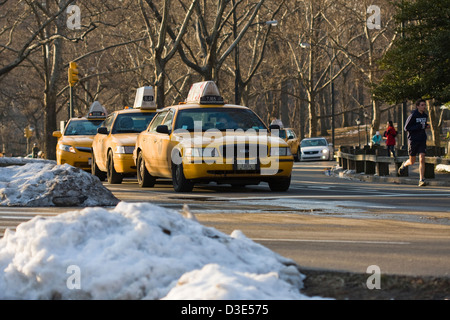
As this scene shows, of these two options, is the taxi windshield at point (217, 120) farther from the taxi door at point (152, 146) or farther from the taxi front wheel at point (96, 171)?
the taxi front wheel at point (96, 171)

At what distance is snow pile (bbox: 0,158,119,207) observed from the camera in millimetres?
13766

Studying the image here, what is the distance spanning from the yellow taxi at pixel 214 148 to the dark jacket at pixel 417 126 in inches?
152

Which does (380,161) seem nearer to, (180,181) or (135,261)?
(180,181)

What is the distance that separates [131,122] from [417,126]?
6697 millimetres

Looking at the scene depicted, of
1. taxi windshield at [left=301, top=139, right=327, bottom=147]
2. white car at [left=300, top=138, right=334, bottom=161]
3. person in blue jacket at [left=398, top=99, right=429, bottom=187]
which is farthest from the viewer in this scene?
taxi windshield at [left=301, top=139, right=327, bottom=147]

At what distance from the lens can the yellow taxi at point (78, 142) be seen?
2503 cm

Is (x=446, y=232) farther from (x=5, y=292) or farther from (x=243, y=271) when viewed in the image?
(x=5, y=292)

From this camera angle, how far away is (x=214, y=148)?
1659cm

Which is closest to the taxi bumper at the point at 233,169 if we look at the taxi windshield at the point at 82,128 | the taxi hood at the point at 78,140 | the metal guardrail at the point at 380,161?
the metal guardrail at the point at 380,161

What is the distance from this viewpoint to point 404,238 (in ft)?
30.8

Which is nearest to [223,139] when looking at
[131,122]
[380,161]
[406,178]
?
[131,122]

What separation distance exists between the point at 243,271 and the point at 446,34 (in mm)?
20619

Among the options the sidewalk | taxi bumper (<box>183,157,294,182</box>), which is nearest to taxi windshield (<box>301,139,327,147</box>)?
the sidewalk

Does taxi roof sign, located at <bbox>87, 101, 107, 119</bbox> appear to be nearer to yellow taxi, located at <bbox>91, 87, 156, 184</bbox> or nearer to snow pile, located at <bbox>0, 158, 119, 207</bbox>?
yellow taxi, located at <bbox>91, 87, 156, 184</bbox>
